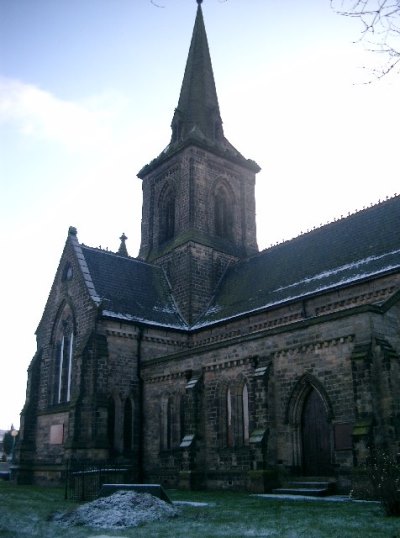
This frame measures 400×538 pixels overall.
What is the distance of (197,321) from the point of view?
3094cm

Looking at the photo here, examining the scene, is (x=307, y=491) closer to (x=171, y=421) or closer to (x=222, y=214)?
(x=171, y=421)

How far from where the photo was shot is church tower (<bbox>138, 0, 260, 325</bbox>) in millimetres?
33062

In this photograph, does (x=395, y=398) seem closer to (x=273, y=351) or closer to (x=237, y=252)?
(x=273, y=351)

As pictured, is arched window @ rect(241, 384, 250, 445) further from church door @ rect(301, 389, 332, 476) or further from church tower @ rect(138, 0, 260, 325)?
church tower @ rect(138, 0, 260, 325)

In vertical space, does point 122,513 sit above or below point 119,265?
below

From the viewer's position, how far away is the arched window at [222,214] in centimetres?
3606

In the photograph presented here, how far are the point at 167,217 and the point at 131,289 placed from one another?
25.7 ft

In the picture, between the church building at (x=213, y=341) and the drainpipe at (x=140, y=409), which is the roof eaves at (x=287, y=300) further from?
the drainpipe at (x=140, y=409)

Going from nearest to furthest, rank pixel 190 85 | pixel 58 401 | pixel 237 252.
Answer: pixel 58 401, pixel 237 252, pixel 190 85

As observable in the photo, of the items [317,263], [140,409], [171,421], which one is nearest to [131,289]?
[140,409]

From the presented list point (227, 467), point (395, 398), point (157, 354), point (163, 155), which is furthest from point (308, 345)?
point (163, 155)

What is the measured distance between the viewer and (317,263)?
2639 centimetres

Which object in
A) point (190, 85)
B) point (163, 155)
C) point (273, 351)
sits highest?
point (190, 85)

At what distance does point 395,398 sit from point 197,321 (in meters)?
A: 15.2
